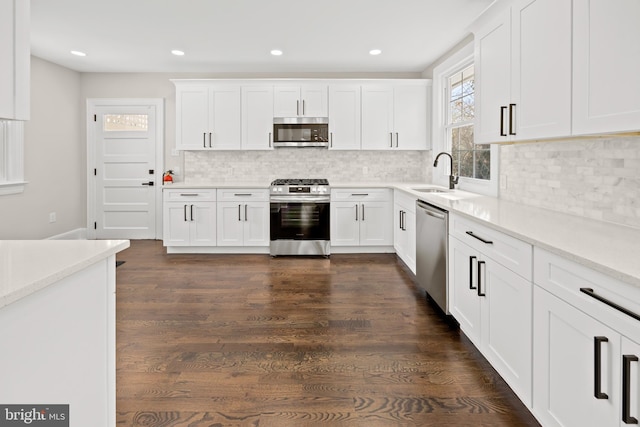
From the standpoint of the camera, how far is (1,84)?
1249 mm

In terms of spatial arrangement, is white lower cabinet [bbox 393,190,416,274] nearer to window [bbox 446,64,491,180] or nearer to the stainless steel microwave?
window [bbox 446,64,491,180]

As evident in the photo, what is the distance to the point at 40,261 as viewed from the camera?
1.32 meters

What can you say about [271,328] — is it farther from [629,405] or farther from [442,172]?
[442,172]

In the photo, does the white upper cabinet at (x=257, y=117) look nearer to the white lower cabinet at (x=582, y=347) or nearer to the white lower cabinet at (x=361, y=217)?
the white lower cabinet at (x=361, y=217)

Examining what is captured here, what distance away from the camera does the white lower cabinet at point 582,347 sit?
4.09ft

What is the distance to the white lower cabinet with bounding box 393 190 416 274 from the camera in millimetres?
4410

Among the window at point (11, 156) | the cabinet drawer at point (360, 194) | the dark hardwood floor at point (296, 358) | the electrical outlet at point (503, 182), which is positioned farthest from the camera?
the cabinet drawer at point (360, 194)

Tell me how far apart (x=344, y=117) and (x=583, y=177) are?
3.81 metres

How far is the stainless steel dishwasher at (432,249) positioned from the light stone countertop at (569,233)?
0.17 metres

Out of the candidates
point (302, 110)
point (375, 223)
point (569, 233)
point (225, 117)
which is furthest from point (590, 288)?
point (225, 117)

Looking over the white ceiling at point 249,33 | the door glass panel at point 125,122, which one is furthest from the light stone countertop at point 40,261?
the door glass panel at point 125,122

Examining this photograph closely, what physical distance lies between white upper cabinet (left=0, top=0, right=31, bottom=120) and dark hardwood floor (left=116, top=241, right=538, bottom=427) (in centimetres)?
144

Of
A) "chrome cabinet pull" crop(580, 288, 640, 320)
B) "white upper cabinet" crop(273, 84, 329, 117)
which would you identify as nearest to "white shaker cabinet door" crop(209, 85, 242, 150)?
"white upper cabinet" crop(273, 84, 329, 117)

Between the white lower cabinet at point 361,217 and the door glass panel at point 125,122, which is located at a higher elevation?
the door glass panel at point 125,122
